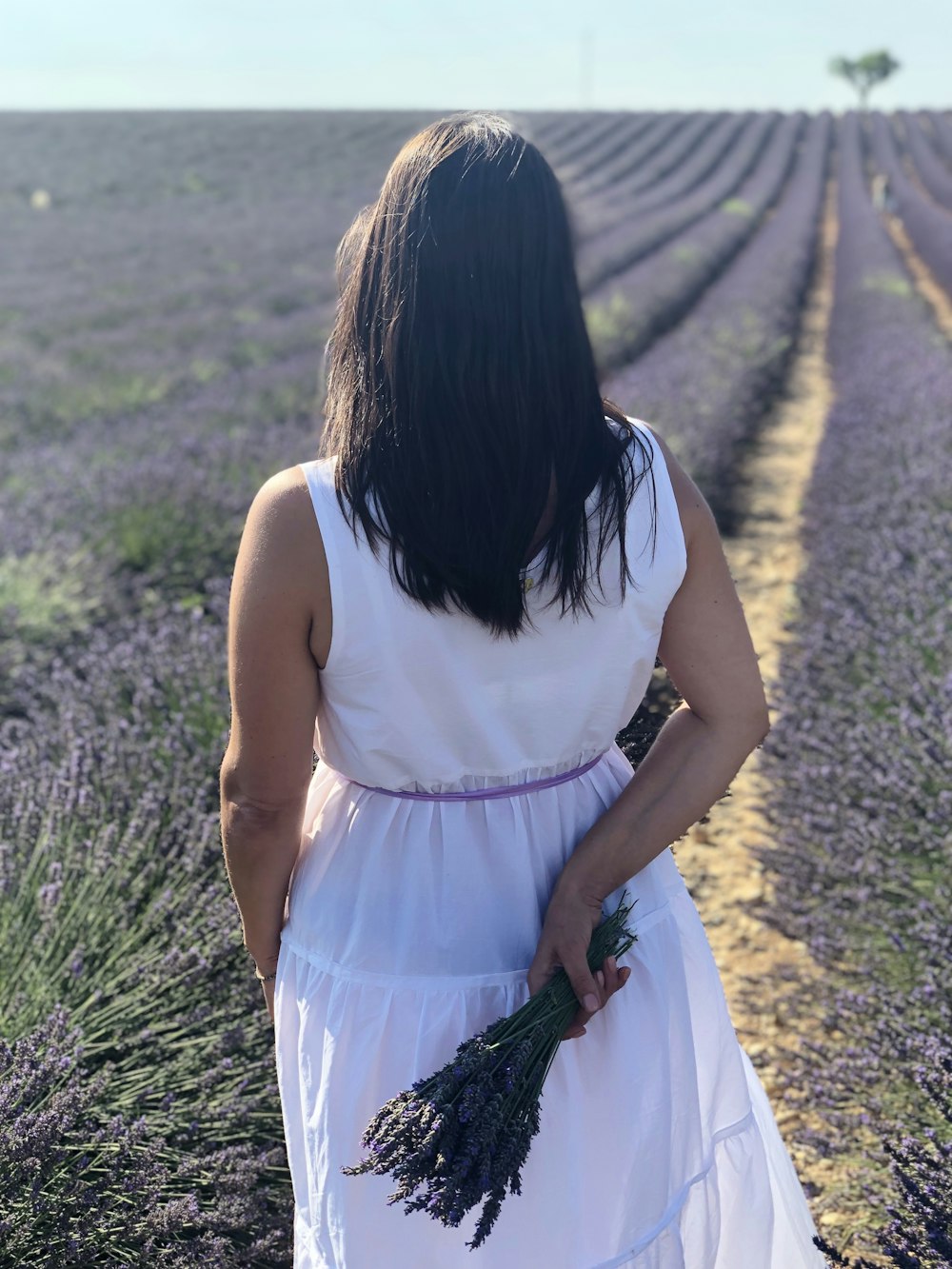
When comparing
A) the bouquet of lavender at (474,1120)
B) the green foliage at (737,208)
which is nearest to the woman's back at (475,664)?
the bouquet of lavender at (474,1120)

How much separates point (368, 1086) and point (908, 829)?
1.85 m

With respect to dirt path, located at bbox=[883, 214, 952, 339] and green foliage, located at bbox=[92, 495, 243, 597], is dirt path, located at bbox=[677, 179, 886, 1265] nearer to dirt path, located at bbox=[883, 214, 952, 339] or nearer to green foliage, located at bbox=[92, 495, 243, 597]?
green foliage, located at bbox=[92, 495, 243, 597]

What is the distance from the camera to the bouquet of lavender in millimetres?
1006

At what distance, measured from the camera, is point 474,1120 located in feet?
3.38

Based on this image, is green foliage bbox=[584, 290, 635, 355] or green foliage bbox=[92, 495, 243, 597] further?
green foliage bbox=[584, 290, 635, 355]

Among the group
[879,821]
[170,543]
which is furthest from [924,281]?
[879,821]

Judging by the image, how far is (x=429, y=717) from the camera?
1.09 m

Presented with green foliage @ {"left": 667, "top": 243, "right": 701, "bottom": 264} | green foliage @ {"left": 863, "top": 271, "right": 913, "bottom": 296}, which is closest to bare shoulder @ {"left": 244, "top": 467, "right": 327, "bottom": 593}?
green foliage @ {"left": 863, "top": 271, "right": 913, "bottom": 296}

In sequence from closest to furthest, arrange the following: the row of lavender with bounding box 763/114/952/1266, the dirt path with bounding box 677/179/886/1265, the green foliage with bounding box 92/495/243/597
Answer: the row of lavender with bounding box 763/114/952/1266 < the dirt path with bounding box 677/179/886/1265 < the green foliage with bounding box 92/495/243/597

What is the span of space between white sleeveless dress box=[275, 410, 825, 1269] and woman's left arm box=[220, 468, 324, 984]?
0.13 feet

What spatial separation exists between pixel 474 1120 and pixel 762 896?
2.14m

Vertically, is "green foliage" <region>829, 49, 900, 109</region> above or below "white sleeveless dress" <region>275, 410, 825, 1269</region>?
above

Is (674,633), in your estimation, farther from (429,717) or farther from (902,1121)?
(902,1121)

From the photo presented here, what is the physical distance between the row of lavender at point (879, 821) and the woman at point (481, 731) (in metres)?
0.64
